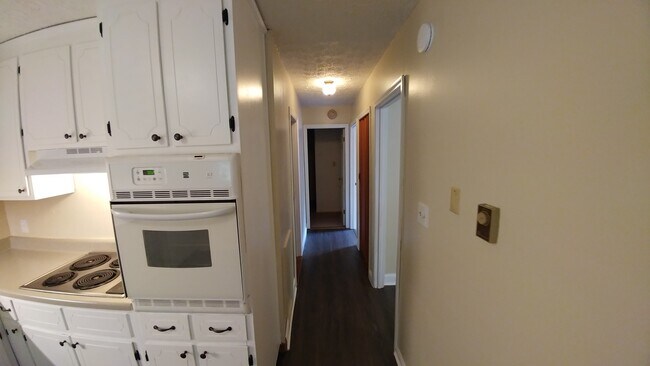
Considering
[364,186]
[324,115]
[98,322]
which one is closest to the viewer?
[98,322]

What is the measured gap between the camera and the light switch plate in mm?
938

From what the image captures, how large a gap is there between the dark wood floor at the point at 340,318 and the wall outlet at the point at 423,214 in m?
1.22

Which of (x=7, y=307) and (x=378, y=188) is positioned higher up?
(x=378, y=188)

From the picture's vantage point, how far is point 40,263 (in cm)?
163

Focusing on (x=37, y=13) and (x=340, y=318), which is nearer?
(x=37, y=13)

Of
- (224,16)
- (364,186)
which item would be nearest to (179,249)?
(224,16)

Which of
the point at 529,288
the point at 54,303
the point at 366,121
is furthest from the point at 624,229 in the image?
the point at 366,121

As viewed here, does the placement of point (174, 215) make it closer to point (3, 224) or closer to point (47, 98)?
point (47, 98)

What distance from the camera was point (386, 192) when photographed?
2350mm

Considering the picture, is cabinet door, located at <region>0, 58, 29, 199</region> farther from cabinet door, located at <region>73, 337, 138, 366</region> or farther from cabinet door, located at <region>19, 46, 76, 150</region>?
cabinet door, located at <region>73, 337, 138, 366</region>

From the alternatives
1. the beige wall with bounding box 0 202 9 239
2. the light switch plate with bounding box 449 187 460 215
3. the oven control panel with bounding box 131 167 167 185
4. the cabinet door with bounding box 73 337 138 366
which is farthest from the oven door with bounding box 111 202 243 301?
the beige wall with bounding box 0 202 9 239

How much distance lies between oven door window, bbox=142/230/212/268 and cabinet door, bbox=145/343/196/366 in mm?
466

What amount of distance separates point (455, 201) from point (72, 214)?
8.89 ft

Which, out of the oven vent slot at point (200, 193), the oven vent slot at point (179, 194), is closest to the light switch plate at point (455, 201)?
the oven vent slot at point (200, 193)
